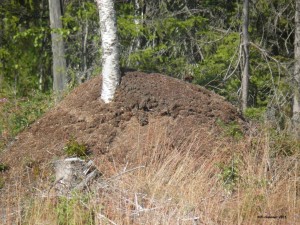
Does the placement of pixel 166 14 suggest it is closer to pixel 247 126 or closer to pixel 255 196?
pixel 247 126

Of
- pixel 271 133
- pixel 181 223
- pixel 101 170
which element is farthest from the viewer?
pixel 271 133

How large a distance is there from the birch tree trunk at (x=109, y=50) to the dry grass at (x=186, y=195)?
1542 mm

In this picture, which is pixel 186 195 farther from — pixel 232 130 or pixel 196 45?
pixel 196 45

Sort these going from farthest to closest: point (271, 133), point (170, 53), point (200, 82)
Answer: point (170, 53) → point (200, 82) → point (271, 133)

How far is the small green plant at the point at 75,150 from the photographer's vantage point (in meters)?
9.34

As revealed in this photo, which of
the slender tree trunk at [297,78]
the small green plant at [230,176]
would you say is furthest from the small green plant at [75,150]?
the slender tree trunk at [297,78]

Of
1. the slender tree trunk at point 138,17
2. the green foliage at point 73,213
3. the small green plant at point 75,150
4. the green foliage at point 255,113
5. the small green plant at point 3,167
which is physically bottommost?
the green foliage at point 255,113

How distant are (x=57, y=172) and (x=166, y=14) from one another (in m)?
8.37

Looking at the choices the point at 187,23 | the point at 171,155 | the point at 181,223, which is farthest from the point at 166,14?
the point at 181,223

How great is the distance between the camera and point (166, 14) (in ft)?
52.7

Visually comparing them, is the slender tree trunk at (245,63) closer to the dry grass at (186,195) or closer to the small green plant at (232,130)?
the small green plant at (232,130)

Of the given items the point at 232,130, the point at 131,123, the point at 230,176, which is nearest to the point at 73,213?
the point at 230,176

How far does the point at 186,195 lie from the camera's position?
7281 millimetres

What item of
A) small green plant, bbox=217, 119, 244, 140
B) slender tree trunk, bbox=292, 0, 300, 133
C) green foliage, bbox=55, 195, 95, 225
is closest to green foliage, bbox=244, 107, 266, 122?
slender tree trunk, bbox=292, 0, 300, 133
